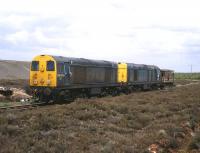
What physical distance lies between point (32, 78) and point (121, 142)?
1636 centimetres

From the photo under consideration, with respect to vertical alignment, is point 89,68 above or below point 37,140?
above

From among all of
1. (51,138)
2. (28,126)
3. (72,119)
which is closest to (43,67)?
(72,119)

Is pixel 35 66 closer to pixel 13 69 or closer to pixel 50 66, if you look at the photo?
pixel 50 66

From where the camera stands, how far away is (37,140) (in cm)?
1377

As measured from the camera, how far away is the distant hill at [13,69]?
206 ft

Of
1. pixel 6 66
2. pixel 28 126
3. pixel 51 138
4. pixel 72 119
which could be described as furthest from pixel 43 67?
pixel 6 66

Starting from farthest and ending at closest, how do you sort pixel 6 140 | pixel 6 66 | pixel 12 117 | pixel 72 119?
1. pixel 6 66
2. pixel 72 119
3. pixel 12 117
4. pixel 6 140

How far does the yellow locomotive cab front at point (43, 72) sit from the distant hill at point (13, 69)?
3248 centimetres

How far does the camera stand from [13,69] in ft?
219

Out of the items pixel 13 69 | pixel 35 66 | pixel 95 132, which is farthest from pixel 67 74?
pixel 13 69

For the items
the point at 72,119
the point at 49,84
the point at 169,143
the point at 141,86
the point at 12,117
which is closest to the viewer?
the point at 169,143

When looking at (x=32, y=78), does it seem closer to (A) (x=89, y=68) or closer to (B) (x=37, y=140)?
(A) (x=89, y=68)

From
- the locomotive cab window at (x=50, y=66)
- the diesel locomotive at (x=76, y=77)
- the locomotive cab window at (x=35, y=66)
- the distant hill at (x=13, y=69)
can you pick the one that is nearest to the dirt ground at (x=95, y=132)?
the diesel locomotive at (x=76, y=77)

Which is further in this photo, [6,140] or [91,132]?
[91,132]
